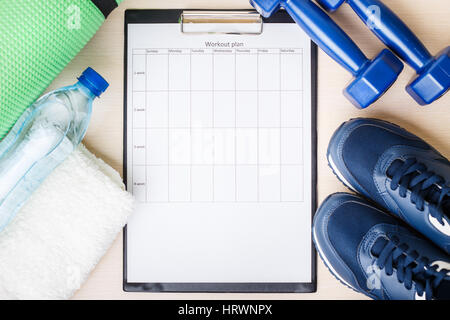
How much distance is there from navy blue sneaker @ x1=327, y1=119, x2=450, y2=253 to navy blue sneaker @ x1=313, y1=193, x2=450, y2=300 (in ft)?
0.07

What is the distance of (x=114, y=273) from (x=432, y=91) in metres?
0.50

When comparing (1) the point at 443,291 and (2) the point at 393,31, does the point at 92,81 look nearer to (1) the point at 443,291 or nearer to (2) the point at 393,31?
(2) the point at 393,31

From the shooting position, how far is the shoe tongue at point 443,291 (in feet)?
1.53

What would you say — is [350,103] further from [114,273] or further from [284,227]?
[114,273]

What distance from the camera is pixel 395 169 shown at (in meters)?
0.49

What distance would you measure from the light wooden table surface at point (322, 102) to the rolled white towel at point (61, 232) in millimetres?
35

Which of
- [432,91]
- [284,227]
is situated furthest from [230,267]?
[432,91]

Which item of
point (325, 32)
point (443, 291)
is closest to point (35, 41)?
point (325, 32)

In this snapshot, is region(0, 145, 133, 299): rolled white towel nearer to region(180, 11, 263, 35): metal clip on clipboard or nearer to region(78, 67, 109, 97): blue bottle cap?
region(78, 67, 109, 97): blue bottle cap

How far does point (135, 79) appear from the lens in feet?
1.68

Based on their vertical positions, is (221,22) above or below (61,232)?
above

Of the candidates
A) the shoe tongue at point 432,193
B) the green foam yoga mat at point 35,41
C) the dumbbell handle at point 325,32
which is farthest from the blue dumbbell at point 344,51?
the green foam yoga mat at point 35,41

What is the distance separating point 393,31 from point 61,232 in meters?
0.50
